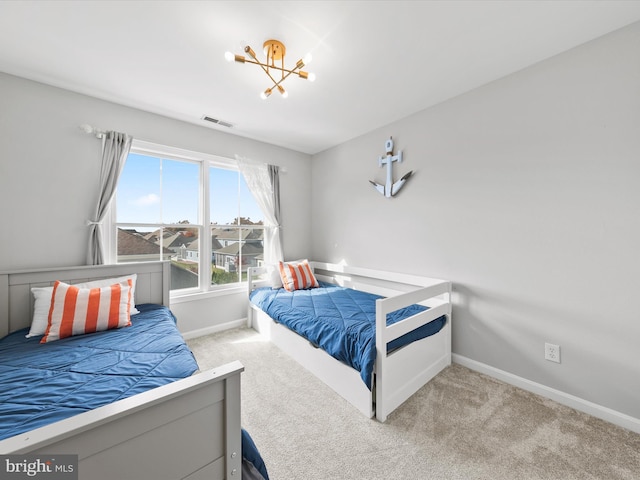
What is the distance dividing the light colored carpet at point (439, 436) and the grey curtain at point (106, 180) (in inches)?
72.7

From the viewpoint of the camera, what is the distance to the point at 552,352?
77.6 inches

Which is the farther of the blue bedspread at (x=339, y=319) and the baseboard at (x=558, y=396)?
the blue bedspread at (x=339, y=319)

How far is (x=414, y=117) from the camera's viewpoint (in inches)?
110

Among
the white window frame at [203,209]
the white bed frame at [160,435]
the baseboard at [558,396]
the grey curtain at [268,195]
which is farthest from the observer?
the grey curtain at [268,195]

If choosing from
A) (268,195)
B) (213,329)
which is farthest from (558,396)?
(268,195)

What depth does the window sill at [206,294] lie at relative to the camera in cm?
297

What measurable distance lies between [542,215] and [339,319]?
1.77 meters

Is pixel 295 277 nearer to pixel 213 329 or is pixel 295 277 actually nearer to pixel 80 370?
pixel 213 329

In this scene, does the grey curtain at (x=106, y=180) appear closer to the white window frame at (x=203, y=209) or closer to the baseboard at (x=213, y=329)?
the white window frame at (x=203, y=209)

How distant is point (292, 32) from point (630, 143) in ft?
7.46

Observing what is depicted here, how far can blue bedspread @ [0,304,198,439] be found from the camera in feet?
3.56

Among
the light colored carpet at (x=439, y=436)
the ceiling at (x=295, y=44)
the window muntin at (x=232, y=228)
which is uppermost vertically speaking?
the ceiling at (x=295, y=44)

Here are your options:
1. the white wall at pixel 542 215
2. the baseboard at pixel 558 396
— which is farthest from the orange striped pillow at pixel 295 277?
the baseboard at pixel 558 396

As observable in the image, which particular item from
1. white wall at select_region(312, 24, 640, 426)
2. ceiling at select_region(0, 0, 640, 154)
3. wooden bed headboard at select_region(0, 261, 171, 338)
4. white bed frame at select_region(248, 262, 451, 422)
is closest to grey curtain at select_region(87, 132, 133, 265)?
wooden bed headboard at select_region(0, 261, 171, 338)
